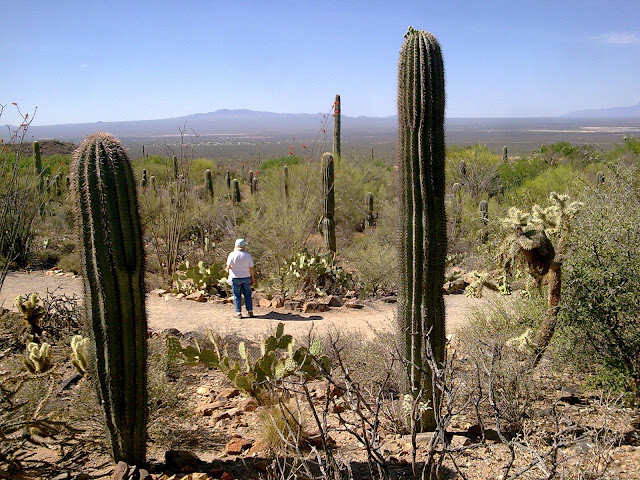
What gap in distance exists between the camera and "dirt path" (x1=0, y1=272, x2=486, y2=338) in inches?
367

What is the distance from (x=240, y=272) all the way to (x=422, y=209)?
5.17m

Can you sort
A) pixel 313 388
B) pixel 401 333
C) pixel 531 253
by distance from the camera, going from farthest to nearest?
pixel 313 388
pixel 531 253
pixel 401 333

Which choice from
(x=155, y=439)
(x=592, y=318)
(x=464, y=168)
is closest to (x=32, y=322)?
(x=155, y=439)

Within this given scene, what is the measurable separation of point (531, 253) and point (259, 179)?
66.5ft

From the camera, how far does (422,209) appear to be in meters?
5.18

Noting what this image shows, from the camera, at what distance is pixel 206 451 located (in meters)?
5.14

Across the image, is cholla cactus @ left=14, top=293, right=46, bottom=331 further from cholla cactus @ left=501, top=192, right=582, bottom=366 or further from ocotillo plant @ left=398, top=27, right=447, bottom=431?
cholla cactus @ left=501, top=192, right=582, bottom=366

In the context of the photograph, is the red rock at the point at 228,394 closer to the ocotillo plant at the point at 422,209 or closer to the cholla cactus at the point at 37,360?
the cholla cactus at the point at 37,360

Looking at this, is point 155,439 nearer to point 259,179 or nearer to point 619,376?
point 619,376

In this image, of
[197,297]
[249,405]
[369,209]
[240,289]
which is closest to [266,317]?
[240,289]

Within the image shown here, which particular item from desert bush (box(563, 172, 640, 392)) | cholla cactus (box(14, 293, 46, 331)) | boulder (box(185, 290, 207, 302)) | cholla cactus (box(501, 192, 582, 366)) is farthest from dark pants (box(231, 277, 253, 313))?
desert bush (box(563, 172, 640, 392))

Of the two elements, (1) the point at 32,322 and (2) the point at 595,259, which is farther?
(1) the point at 32,322

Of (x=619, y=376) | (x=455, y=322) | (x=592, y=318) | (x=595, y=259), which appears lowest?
(x=455, y=322)

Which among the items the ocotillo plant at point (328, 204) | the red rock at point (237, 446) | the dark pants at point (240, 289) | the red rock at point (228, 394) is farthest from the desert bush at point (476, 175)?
the red rock at point (237, 446)
